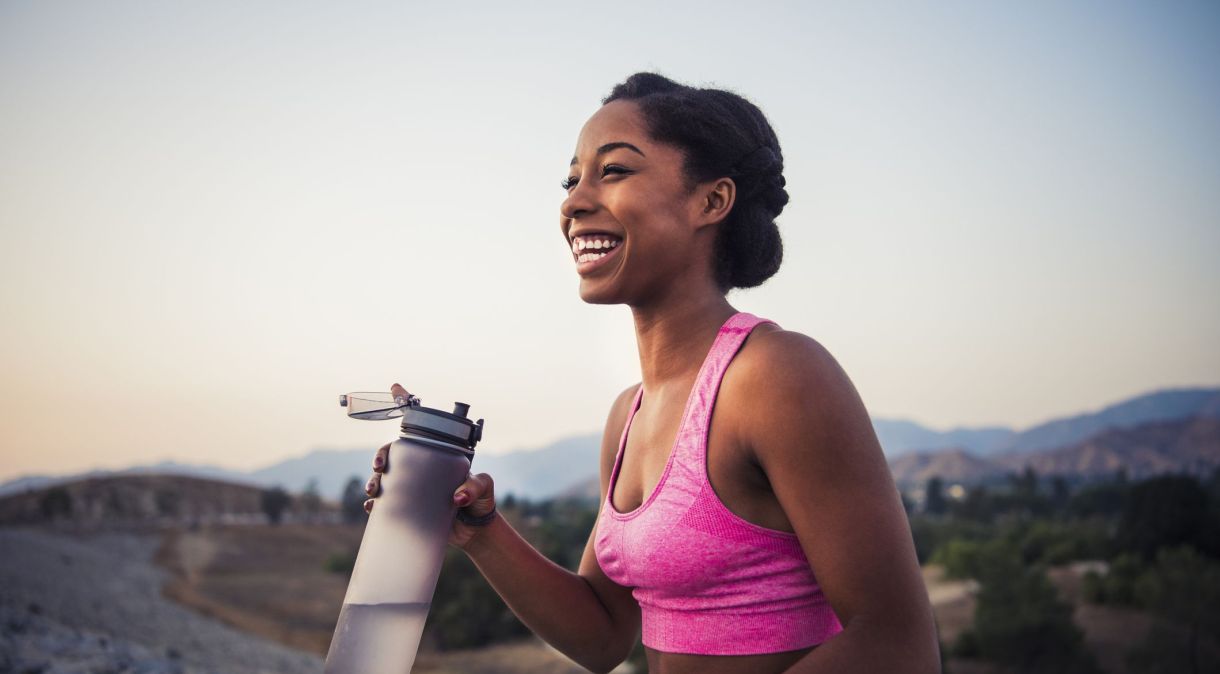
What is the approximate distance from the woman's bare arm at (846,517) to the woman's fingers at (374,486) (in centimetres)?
90

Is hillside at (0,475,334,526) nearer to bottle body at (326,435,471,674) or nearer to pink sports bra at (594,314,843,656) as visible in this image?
bottle body at (326,435,471,674)

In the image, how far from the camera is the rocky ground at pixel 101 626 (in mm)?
9859

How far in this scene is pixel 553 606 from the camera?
2572 mm

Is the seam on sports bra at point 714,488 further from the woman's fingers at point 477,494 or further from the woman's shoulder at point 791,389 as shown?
the woman's fingers at point 477,494

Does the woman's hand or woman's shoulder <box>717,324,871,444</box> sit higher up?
woman's shoulder <box>717,324,871,444</box>

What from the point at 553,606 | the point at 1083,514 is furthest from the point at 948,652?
the point at 1083,514

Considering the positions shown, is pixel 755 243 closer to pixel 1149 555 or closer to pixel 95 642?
pixel 95 642

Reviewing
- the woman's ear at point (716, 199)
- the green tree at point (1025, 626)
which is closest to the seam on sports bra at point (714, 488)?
the woman's ear at point (716, 199)

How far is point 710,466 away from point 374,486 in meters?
0.78

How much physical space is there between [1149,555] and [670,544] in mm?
49576

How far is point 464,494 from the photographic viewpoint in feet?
7.18

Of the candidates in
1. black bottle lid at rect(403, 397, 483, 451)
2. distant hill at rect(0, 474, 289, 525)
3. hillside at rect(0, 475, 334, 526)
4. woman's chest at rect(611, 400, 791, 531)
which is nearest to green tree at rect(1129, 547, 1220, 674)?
woman's chest at rect(611, 400, 791, 531)

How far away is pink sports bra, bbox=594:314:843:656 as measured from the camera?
192 cm

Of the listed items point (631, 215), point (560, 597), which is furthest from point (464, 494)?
point (631, 215)
